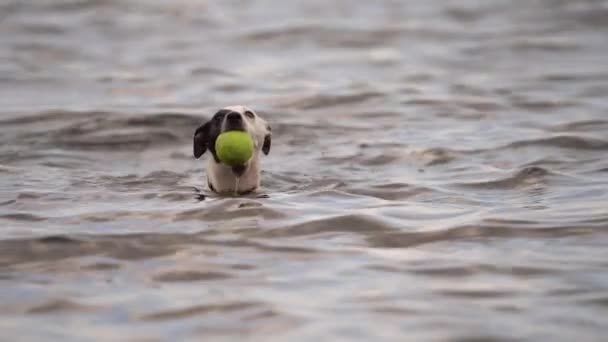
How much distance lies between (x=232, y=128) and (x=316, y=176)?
1.53 m

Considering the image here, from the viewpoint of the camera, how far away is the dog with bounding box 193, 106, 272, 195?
8344 mm

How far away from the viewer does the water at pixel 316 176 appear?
5.26 m

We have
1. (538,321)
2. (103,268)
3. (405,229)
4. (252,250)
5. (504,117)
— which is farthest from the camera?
(504,117)

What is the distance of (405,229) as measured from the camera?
689 centimetres

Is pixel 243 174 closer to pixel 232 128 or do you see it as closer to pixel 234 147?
pixel 232 128

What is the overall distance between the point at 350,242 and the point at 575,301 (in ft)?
5.47

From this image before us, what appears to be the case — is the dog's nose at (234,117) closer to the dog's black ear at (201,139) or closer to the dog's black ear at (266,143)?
the dog's black ear at (201,139)

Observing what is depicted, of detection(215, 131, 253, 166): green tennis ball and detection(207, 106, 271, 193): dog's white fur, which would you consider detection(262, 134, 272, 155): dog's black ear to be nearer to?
detection(207, 106, 271, 193): dog's white fur

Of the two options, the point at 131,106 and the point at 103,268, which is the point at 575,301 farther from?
the point at 131,106

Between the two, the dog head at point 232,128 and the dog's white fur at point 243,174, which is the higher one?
the dog head at point 232,128

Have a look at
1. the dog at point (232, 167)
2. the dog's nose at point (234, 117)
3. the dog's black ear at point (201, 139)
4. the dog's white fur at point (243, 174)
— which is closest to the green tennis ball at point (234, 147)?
the dog's nose at point (234, 117)

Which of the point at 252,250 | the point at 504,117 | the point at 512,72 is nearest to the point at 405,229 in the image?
the point at 252,250

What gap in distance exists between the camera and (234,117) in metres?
8.15

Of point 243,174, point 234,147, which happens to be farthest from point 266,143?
point 234,147
